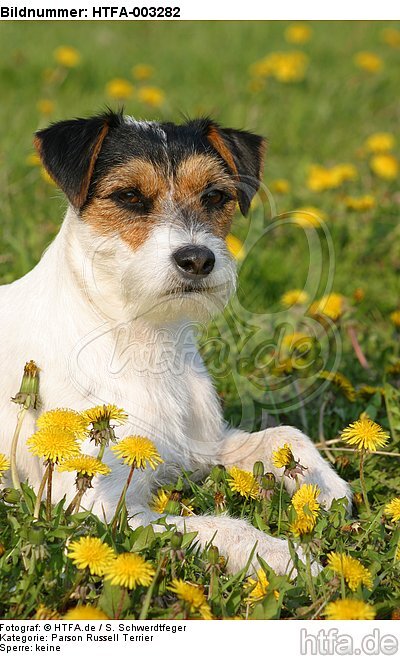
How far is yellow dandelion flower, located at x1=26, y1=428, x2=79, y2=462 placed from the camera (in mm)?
3336

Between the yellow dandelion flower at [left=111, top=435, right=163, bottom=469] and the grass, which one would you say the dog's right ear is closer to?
the grass

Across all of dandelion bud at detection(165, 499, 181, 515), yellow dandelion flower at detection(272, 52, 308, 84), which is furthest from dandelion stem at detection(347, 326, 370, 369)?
yellow dandelion flower at detection(272, 52, 308, 84)

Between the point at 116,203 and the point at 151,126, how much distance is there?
558mm

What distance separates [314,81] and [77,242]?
289 inches

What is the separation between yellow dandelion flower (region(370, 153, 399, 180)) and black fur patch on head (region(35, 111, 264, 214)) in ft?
12.6

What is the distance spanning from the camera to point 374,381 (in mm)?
5867

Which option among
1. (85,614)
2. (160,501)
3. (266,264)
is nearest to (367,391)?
(160,501)

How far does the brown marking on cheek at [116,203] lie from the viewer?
14.2 feet

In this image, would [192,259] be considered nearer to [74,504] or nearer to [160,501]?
[160,501]

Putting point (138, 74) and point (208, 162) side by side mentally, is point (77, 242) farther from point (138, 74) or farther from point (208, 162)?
point (138, 74)

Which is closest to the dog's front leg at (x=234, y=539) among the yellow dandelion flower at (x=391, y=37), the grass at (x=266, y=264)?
the grass at (x=266, y=264)

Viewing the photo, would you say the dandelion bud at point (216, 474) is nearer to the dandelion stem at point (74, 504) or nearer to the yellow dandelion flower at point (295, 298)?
the dandelion stem at point (74, 504)

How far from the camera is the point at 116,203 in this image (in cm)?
438
